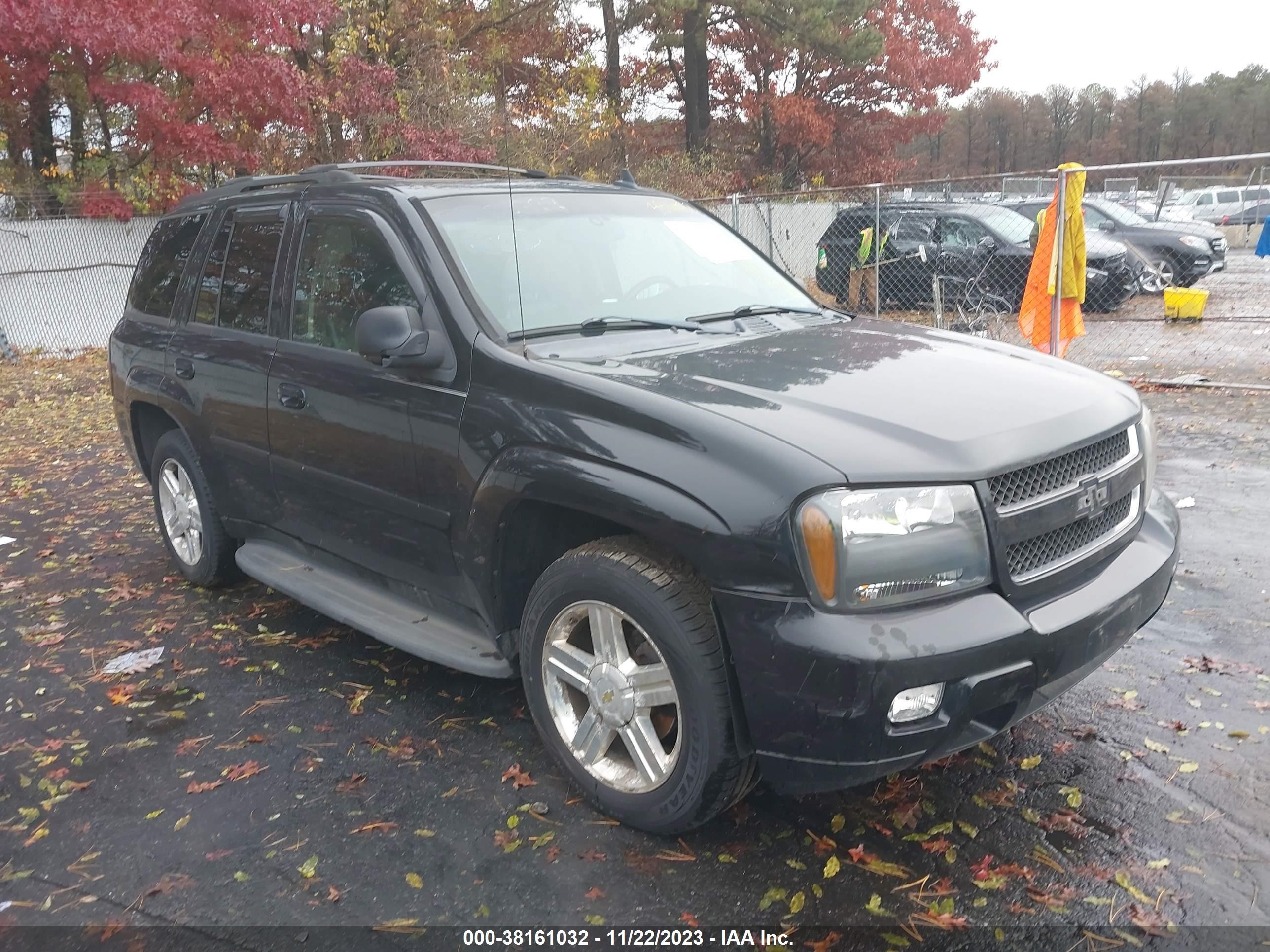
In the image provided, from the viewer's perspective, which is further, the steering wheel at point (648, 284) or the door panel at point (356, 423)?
the steering wheel at point (648, 284)

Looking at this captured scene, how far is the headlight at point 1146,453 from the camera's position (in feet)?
10.7

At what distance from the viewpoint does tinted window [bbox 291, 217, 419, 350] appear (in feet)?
12.2

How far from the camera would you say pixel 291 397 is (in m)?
4.05

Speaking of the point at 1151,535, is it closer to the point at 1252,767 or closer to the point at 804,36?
the point at 1252,767

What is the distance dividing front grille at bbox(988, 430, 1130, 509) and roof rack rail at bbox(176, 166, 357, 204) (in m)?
2.79

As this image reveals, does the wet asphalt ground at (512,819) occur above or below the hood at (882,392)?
below

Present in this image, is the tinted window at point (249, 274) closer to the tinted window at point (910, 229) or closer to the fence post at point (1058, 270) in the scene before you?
the fence post at point (1058, 270)

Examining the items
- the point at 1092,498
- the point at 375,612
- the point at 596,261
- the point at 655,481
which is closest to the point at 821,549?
the point at 655,481

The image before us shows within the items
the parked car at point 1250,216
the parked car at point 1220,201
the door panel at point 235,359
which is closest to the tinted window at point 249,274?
the door panel at point 235,359

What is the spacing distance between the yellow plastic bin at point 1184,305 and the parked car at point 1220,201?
15.4 m

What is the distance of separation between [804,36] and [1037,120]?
52.8 m

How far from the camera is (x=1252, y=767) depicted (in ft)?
10.8

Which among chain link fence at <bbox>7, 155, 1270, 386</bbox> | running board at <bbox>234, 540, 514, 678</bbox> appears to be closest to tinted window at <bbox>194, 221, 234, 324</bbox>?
running board at <bbox>234, 540, 514, 678</bbox>

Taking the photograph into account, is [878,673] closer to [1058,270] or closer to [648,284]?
[648,284]
